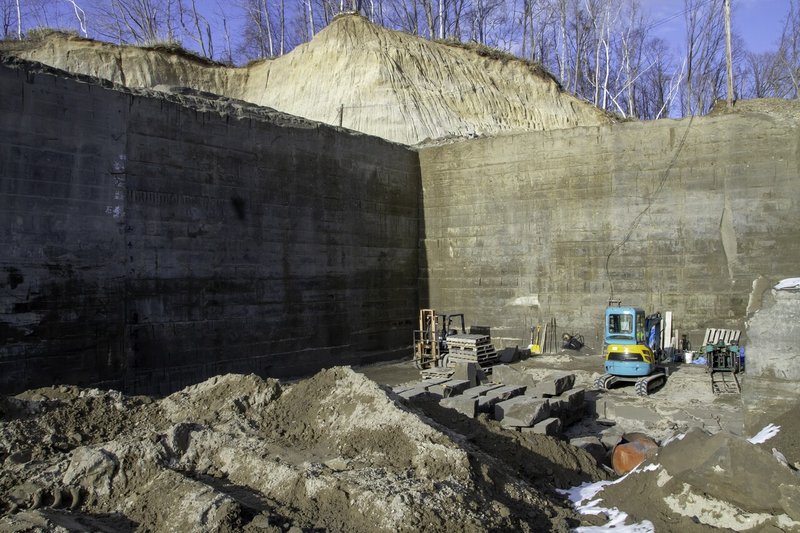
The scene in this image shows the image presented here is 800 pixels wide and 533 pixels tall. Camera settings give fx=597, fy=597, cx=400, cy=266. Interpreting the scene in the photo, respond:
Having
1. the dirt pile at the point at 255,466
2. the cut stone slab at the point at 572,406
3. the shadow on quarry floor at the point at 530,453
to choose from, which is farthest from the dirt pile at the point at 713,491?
the cut stone slab at the point at 572,406

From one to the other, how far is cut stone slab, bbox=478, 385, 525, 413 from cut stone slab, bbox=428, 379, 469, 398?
0.53 metres

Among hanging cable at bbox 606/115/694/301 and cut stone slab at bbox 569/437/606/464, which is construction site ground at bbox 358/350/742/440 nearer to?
cut stone slab at bbox 569/437/606/464

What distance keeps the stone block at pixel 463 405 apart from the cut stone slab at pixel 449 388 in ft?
2.61

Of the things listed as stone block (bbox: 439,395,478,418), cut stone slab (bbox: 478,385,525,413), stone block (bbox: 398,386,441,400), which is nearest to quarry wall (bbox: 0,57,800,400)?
cut stone slab (bbox: 478,385,525,413)

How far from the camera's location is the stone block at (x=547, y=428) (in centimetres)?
798

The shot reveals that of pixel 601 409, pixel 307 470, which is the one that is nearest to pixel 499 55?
pixel 601 409

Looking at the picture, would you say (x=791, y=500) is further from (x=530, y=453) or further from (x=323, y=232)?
(x=323, y=232)

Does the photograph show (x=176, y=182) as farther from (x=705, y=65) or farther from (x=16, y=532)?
(x=705, y=65)

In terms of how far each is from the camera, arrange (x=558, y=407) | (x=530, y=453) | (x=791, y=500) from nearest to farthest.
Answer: (x=791, y=500), (x=530, y=453), (x=558, y=407)

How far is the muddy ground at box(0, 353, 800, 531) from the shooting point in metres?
4.32

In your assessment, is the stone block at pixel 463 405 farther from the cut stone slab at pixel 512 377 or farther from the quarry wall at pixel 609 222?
the quarry wall at pixel 609 222

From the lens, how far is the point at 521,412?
8305mm

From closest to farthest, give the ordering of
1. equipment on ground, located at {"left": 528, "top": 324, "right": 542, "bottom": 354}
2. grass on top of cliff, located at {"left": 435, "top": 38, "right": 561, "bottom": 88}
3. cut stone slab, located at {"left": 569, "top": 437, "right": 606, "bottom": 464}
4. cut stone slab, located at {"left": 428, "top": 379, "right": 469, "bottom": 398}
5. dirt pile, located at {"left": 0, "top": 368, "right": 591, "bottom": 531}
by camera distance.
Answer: dirt pile, located at {"left": 0, "top": 368, "right": 591, "bottom": 531} → cut stone slab, located at {"left": 569, "top": 437, "right": 606, "bottom": 464} → cut stone slab, located at {"left": 428, "top": 379, "right": 469, "bottom": 398} → equipment on ground, located at {"left": 528, "top": 324, "right": 542, "bottom": 354} → grass on top of cliff, located at {"left": 435, "top": 38, "right": 561, "bottom": 88}

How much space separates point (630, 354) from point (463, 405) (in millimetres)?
5192
